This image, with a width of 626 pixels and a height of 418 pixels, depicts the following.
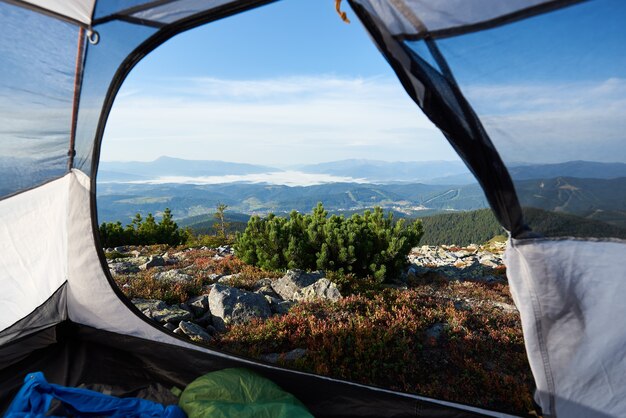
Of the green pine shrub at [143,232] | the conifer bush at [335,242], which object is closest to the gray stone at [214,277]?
the conifer bush at [335,242]

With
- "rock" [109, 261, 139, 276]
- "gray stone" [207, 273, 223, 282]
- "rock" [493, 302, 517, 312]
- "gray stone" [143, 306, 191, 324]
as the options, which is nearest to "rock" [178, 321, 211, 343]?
"gray stone" [143, 306, 191, 324]

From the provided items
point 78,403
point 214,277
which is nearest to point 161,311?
point 214,277

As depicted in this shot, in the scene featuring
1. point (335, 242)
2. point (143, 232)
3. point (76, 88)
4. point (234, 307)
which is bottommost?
point (143, 232)

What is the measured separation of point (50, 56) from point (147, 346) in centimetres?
245

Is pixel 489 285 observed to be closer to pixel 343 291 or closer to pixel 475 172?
pixel 343 291

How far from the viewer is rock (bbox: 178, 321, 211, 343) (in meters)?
4.95

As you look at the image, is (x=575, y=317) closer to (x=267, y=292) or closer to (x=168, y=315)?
(x=168, y=315)

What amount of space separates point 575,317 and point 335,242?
562 cm

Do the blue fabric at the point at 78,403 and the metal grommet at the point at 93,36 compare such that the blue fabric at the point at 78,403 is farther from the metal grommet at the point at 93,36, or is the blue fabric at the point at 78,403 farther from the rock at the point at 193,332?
the metal grommet at the point at 93,36

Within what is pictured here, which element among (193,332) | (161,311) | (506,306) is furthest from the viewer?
(506,306)

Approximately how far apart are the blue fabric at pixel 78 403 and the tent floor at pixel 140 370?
1.65ft

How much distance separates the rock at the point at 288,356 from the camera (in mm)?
4452

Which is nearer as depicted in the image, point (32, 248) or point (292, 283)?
point (32, 248)

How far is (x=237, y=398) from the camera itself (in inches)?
122
